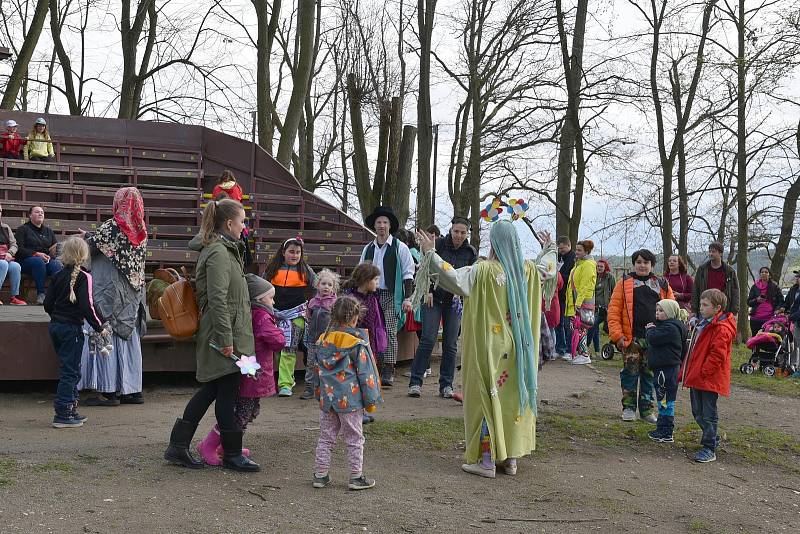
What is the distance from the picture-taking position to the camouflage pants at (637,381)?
802 cm

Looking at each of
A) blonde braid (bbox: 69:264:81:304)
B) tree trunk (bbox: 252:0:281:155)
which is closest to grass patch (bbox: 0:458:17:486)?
blonde braid (bbox: 69:264:81:304)

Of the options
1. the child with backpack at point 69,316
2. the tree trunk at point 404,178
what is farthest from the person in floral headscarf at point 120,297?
the tree trunk at point 404,178

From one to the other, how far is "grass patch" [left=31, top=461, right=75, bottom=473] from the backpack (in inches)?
46.2

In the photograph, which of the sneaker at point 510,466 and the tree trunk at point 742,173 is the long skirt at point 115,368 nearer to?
the sneaker at point 510,466

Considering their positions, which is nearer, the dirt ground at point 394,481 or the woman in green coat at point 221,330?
the dirt ground at point 394,481

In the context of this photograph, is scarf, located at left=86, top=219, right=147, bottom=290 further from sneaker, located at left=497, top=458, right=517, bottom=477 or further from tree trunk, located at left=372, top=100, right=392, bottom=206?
tree trunk, located at left=372, top=100, right=392, bottom=206

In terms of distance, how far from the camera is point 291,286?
890cm

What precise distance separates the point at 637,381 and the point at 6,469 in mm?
5566

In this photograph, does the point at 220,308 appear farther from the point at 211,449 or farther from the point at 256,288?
the point at 211,449

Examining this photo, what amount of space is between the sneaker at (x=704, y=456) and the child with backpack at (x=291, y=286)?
12.9 feet

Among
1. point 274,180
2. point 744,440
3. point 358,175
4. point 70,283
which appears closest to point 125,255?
point 70,283

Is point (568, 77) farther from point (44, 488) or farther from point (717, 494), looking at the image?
point (44, 488)

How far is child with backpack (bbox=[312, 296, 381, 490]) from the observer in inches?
219

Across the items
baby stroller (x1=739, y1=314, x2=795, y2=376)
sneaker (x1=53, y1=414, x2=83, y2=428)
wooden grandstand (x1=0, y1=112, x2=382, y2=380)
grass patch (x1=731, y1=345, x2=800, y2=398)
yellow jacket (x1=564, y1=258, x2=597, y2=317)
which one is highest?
wooden grandstand (x1=0, y1=112, x2=382, y2=380)
